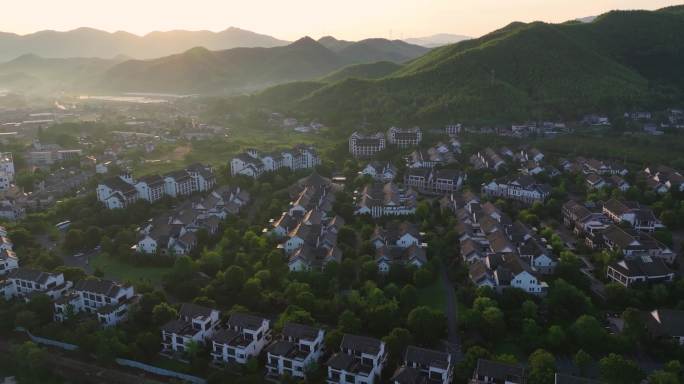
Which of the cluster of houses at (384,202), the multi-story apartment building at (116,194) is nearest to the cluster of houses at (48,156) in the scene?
the multi-story apartment building at (116,194)

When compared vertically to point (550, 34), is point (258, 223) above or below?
below

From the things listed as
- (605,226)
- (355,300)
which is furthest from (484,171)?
(355,300)

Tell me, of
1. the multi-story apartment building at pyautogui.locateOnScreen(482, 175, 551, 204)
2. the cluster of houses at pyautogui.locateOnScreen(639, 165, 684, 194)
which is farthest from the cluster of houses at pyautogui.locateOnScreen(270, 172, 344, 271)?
the cluster of houses at pyautogui.locateOnScreen(639, 165, 684, 194)

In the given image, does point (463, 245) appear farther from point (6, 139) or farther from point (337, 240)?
point (6, 139)

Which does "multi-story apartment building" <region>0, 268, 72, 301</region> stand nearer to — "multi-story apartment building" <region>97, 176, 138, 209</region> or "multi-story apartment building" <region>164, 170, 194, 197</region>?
"multi-story apartment building" <region>97, 176, 138, 209</region>

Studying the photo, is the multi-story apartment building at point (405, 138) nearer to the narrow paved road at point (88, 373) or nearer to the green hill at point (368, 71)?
the narrow paved road at point (88, 373)

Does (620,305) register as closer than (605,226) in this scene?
Yes
